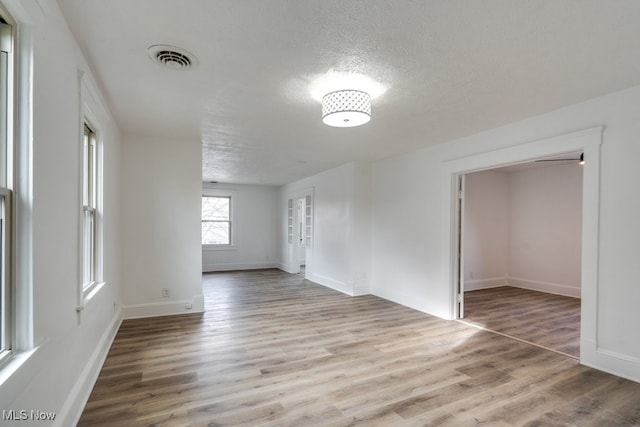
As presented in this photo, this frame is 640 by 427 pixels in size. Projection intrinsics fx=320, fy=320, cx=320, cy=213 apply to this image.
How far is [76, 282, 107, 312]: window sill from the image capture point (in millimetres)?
2191

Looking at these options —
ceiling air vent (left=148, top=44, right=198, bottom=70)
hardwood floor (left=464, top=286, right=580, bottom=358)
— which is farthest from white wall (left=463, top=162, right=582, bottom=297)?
ceiling air vent (left=148, top=44, right=198, bottom=70)

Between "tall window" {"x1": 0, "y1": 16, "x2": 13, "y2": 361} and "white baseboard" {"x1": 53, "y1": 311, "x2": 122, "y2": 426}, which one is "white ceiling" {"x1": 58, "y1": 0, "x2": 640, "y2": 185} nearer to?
"tall window" {"x1": 0, "y1": 16, "x2": 13, "y2": 361}

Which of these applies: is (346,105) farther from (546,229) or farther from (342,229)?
(546,229)

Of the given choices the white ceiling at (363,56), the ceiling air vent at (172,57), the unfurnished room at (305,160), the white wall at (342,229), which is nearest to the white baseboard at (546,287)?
the unfurnished room at (305,160)

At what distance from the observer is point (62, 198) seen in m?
1.83

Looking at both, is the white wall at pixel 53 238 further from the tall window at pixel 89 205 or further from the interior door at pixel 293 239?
the interior door at pixel 293 239

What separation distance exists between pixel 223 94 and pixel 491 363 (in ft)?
11.4

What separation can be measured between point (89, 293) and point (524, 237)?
7.30 metres

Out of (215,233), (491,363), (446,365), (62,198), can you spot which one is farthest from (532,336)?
(215,233)

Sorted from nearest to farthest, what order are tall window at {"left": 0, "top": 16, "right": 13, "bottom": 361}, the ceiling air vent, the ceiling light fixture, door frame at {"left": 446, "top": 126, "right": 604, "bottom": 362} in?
tall window at {"left": 0, "top": 16, "right": 13, "bottom": 361}
the ceiling air vent
the ceiling light fixture
door frame at {"left": 446, "top": 126, "right": 604, "bottom": 362}

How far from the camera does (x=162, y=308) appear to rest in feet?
Answer: 14.3

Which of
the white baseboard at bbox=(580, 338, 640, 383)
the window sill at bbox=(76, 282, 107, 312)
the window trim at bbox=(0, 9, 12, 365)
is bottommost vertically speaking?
the white baseboard at bbox=(580, 338, 640, 383)

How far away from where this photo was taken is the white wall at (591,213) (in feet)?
8.86

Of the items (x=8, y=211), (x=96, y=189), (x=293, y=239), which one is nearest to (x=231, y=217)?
(x=293, y=239)
